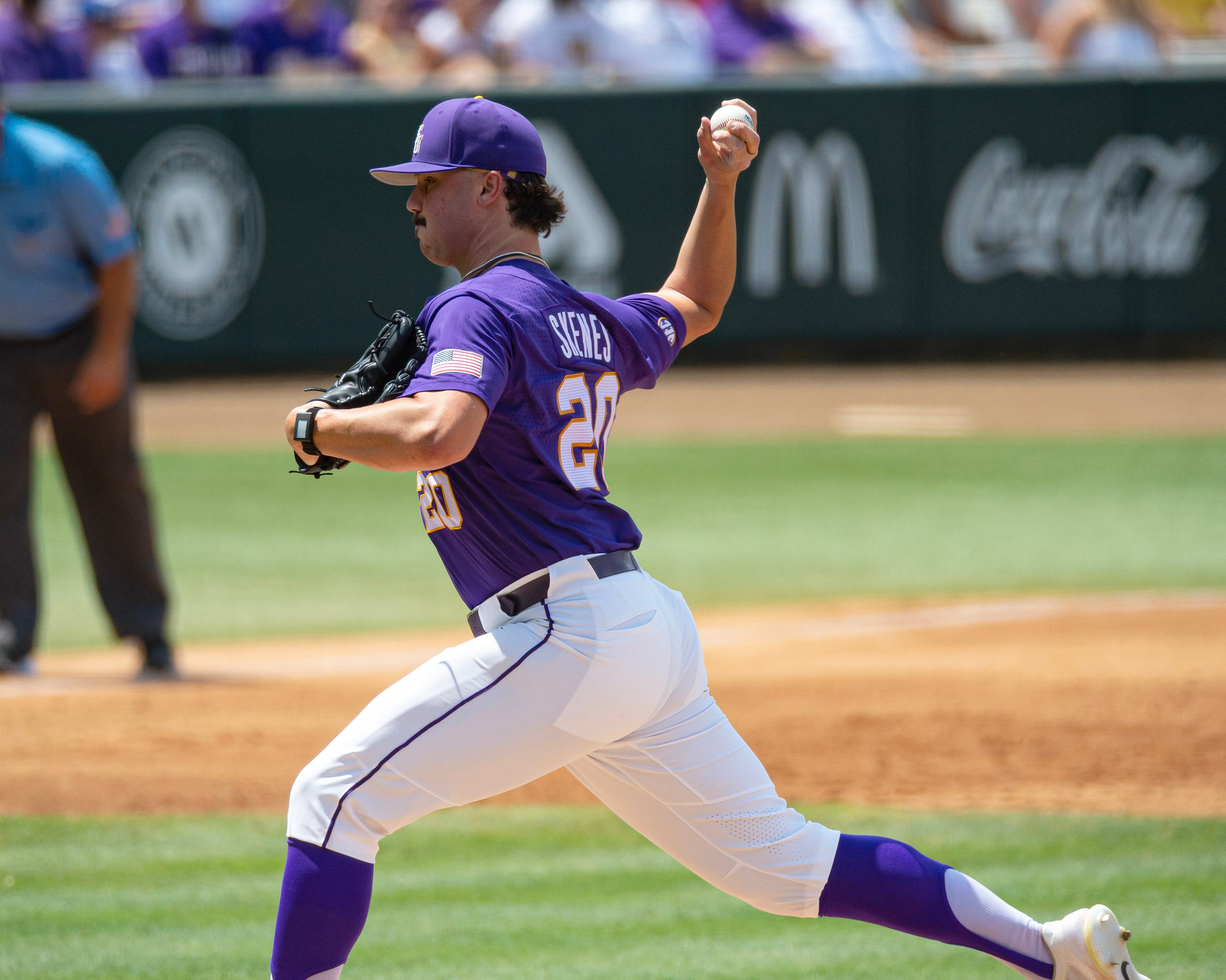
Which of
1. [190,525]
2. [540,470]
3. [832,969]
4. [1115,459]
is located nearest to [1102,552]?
[1115,459]

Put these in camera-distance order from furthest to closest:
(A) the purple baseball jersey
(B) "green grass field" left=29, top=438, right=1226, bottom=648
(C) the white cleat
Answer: (B) "green grass field" left=29, top=438, right=1226, bottom=648, (C) the white cleat, (A) the purple baseball jersey

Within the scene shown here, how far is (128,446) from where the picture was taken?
695 centimetres

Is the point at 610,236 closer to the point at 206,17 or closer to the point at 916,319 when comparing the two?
the point at 916,319

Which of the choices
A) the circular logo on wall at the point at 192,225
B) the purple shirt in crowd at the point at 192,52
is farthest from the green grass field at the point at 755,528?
the purple shirt in crowd at the point at 192,52

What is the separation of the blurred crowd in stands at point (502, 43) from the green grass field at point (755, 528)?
13.2 ft

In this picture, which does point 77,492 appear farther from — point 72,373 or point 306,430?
point 306,430

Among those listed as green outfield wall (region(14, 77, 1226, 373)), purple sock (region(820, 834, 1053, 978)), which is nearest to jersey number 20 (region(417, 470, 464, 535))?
purple sock (region(820, 834, 1053, 978))

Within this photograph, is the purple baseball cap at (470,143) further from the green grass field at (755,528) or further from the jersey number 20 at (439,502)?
the green grass field at (755,528)

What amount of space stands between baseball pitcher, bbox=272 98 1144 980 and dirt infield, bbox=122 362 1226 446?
10.4 m

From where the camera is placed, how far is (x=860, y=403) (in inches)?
574

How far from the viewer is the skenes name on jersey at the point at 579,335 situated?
10.0 feet

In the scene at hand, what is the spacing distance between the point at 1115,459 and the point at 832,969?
9.29 m

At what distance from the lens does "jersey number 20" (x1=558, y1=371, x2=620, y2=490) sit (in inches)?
120

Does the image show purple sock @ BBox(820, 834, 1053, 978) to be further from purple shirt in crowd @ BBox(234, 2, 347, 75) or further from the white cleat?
purple shirt in crowd @ BBox(234, 2, 347, 75)
